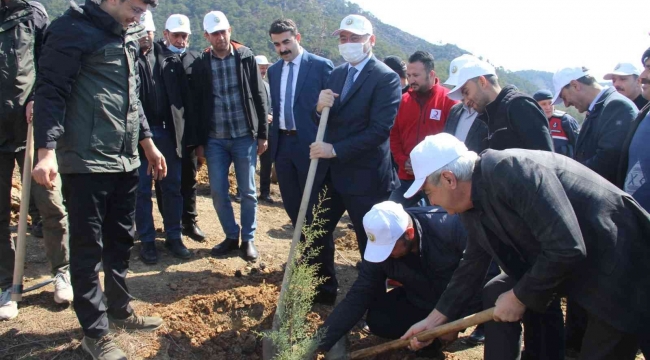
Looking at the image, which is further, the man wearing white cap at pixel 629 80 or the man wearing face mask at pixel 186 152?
the man wearing white cap at pixel 629 80

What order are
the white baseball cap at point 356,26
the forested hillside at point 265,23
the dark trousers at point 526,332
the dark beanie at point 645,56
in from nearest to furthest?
the dark trousers at point 526,332, the dark beanie at point 645,56, the white baseball cap at point 356,26, the forested hillside at point 265,23

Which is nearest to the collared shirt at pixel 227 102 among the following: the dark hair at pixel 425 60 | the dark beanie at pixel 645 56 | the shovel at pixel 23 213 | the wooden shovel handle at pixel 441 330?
the dark hair at pixel 425 60

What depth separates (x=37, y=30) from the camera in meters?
3.80

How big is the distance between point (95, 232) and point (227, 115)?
2.26 metres

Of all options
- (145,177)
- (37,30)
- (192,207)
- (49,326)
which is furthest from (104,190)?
(192,207)

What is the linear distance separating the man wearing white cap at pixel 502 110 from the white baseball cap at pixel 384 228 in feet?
3.06

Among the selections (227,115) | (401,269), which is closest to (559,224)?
(401,269)

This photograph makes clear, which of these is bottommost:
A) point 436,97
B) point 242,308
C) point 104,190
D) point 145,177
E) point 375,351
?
point 242,308

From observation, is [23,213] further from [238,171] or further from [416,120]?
[416,120]

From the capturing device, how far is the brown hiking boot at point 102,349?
319 cm

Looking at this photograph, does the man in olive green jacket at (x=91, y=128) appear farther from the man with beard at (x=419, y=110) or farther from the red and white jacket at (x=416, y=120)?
the red and white jacket at (x=416, y=120)

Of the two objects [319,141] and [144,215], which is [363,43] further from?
[144,215]

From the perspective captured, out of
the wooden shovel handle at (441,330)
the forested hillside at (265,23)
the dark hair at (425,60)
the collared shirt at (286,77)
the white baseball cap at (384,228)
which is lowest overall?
the forested hillside at (265,23)

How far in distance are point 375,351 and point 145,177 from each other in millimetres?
2811
